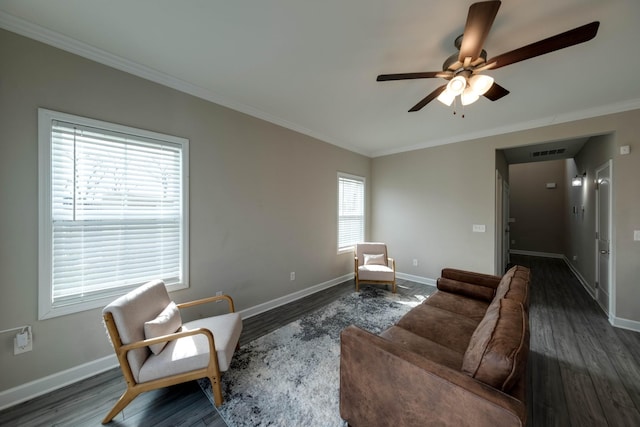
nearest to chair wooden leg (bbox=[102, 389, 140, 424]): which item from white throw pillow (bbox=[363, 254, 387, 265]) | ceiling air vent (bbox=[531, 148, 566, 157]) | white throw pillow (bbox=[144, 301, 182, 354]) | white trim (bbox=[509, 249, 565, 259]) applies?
white throw pillow (bbox=[144, 301, 182, 354])

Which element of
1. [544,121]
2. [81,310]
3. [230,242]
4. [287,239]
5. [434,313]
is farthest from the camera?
[287,239]

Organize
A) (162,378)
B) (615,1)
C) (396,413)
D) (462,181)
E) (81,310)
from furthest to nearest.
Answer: (462,181), (81,310), (162,378), (615,1), (396,413)

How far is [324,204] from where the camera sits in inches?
160

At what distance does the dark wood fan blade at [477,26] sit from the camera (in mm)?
1196

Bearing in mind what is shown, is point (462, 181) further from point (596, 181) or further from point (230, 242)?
point (230, 242)

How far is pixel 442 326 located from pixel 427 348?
0.43 meters

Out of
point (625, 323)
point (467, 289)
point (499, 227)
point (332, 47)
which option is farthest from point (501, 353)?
point (499, 227)

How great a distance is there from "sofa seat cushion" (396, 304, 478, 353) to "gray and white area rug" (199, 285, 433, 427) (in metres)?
0.74

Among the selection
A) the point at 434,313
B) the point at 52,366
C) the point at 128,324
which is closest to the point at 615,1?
the point at 434,313

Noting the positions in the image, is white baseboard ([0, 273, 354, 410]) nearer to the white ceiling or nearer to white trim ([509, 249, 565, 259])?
the white ceiling

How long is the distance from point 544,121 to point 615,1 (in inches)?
87.7

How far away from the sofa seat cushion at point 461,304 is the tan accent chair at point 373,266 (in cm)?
129

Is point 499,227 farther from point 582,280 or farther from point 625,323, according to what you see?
point 582,280

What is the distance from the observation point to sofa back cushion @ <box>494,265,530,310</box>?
5.33ft
